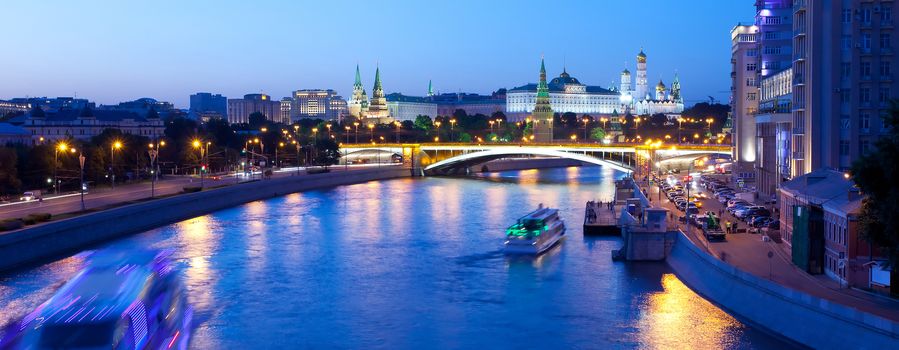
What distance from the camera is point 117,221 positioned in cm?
2792

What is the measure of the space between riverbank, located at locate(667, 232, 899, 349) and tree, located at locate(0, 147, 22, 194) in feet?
81.5

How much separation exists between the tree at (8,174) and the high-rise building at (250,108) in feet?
464

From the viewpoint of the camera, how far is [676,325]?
53.5 feet

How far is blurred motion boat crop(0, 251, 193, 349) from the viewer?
40.7ft

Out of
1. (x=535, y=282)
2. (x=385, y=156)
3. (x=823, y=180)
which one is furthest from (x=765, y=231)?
(x=385, y=156)

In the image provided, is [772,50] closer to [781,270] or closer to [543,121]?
[781,270]

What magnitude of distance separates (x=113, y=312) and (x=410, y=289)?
7544mm

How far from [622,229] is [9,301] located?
15.4 meters

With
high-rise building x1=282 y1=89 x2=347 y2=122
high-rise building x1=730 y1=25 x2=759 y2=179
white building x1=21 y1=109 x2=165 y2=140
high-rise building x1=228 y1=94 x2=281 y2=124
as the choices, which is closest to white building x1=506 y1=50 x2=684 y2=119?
high-rise building x1=282 y1=89 x2=347 y2=122

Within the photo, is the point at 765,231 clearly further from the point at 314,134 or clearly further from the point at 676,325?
the point at 314,134

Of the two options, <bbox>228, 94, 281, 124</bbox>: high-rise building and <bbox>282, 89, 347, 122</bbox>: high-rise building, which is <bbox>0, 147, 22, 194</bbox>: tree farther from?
<bbox>228, 94, 281, 124</bbox>: high-rise building

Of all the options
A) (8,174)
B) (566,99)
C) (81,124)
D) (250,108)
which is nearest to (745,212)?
(8,174)

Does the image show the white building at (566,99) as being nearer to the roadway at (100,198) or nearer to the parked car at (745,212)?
the roadway at (100,198)

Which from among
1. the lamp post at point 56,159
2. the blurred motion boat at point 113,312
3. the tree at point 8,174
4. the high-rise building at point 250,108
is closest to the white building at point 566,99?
the high-rise building at point 250,108
